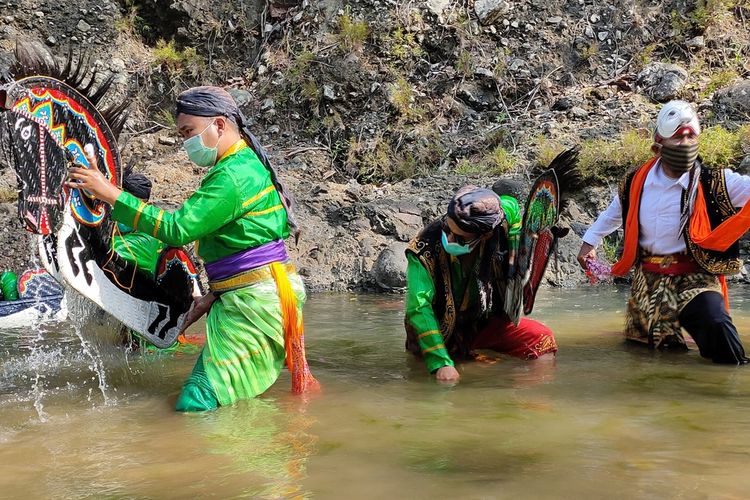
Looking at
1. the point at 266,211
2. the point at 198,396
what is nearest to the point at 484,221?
the point at 266,211

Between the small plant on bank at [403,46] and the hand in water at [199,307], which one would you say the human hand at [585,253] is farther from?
the small plant on bank at [403,46]

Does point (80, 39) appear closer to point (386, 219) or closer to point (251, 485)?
point (386, 219)

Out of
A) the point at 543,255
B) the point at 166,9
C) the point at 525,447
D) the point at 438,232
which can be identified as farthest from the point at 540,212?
the point at 166,9

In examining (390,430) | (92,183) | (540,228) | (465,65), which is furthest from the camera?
(465,65)

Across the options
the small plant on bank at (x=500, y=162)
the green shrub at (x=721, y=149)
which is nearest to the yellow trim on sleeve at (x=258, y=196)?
the small plant on bank at (x=500, y=162)

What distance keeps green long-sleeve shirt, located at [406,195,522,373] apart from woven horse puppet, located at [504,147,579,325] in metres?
0.16

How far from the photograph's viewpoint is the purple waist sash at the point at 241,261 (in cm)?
343

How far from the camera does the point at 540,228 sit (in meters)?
3.71

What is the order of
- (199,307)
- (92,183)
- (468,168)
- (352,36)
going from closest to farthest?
(92,183), (199,307), (468,168), (352,36)

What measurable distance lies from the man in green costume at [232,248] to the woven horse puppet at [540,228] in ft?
3.56

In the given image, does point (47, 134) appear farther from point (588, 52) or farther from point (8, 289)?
point (588, 52)

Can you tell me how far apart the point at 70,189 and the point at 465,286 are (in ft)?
6.58

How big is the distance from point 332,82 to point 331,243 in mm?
3493

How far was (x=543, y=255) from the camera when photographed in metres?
3.74
